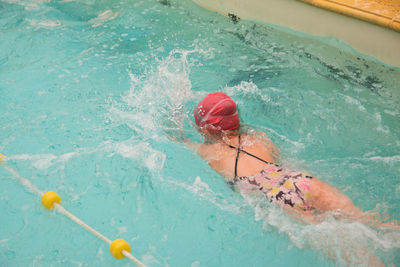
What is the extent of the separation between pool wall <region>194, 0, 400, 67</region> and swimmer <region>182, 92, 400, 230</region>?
8.08 ft

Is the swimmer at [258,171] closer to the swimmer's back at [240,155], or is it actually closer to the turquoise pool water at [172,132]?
the swimmer's back at [240,155]

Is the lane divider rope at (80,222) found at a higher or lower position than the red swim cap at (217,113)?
lower

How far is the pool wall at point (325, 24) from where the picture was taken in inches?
184

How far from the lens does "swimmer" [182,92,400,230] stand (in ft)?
9.59

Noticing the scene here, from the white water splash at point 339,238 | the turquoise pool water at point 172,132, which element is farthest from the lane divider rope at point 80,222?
the white water splash at point 339,238

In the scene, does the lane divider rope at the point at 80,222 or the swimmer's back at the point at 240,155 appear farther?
the swimmer's back at the point at 240,155

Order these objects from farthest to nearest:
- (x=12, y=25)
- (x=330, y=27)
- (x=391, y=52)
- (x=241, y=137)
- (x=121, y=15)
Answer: (x=121, y=15), (x=12, y=25), (x=330, y=27), (x=391, y=52), (x=241, y=137)

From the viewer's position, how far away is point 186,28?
247 inches

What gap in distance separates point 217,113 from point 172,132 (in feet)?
3.40

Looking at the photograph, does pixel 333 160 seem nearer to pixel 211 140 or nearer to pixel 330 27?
pixel 211 140

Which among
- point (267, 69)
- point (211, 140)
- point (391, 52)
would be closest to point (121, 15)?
point (267, 69)

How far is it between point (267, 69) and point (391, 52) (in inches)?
68.3

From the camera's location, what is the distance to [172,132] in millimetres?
4160

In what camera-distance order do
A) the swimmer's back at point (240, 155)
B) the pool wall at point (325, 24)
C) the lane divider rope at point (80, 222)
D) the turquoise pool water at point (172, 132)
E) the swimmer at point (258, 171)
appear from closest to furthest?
the lane divider rope at point (80, 222)
the swimmer at point (258, 171)
the turquoise pool water at point (172, 132)
the swimmer's back at point (240, 155)
the pool wall at point (325, 24)
